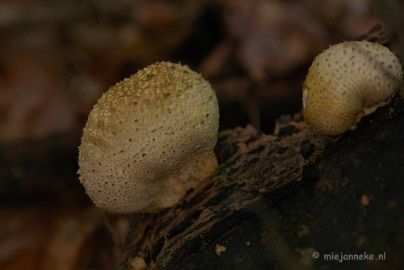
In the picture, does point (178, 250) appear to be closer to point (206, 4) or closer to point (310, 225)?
point (310, 225)

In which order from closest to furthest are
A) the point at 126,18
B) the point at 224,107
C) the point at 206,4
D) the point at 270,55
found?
the point at 224,107, the point at 270,55, the point at 206,4, the point at 126,18

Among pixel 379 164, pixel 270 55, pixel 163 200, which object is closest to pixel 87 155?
pixel 163 200

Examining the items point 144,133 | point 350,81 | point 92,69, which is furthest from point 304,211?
point 92,69

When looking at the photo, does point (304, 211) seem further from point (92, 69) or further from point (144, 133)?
point (92, 69)

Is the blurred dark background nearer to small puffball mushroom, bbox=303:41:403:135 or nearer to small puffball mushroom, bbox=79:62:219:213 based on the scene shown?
small puffball mushroom, bbox=79:62:219:213

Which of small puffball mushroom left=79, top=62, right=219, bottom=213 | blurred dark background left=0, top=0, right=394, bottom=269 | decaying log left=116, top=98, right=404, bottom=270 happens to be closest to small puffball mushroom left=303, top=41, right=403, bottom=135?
decaying log left=116, top=98, right=404, bottom=270
